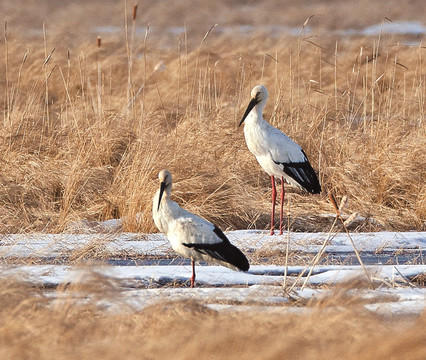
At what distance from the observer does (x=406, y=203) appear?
25.1 ft

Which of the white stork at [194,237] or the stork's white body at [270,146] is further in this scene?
the stork's white body at [270,146]

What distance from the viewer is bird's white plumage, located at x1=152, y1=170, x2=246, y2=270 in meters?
4.65

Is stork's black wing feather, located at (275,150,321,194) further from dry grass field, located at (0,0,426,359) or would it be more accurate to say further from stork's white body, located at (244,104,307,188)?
dry grass field, located at (0,0,426,359)

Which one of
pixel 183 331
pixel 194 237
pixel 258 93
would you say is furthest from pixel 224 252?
pixel 258 93

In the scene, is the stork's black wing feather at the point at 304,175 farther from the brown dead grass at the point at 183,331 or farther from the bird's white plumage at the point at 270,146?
the brown dead grass at the point at 183,331

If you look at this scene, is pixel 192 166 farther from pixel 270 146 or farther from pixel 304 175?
pixel 304 175

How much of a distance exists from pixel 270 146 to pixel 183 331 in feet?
13.3

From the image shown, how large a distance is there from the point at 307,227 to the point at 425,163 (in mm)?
1583

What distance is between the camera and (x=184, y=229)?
4719 millimetres

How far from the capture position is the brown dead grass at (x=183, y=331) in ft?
9.15

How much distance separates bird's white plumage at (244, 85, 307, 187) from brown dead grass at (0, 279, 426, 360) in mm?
3569

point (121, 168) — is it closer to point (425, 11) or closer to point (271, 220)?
point (271, 220)

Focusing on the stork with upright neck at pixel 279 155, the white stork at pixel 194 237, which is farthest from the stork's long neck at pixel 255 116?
the white stork at pixel 194 237

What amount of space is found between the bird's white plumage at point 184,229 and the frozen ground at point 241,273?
135 millimetres
